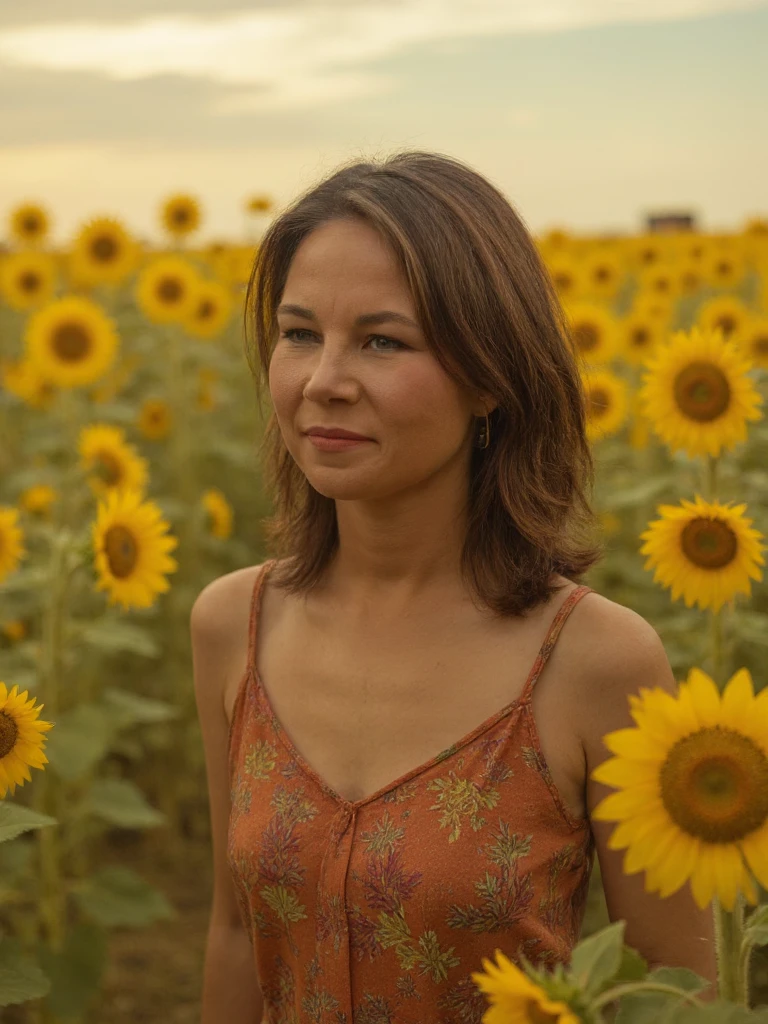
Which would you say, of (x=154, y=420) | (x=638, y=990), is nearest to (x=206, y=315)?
(x=154, y=420)

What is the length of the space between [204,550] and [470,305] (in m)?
3.71

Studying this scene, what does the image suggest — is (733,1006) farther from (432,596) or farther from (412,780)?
(432,596)

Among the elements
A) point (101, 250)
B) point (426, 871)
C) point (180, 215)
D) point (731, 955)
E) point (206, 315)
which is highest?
point (180, 215)

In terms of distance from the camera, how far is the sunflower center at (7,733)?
136cm

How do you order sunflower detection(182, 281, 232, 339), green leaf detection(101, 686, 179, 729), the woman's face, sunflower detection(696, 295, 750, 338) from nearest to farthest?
1. the woman's face
2. green leaf detection(101, 686, 179, 729)
3. sunflower detection(696, 295, 750, 338)
4. sunflower detection(182, 281, 232, 339)

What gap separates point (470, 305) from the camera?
1848mm

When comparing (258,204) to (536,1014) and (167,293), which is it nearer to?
(167,293)

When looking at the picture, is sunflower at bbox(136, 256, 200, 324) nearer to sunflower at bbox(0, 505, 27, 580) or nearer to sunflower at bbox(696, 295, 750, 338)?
sunflower at bbox(696, 295, 750, 338)

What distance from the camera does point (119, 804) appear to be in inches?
123

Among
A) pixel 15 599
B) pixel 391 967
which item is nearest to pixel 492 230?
pixel 391 967

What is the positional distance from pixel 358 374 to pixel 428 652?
45 cm

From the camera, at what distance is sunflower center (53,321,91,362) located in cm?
523

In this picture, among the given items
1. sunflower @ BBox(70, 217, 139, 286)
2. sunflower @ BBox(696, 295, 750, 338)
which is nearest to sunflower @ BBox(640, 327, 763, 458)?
sunflower @ BBox(696, 295, 750, 338)

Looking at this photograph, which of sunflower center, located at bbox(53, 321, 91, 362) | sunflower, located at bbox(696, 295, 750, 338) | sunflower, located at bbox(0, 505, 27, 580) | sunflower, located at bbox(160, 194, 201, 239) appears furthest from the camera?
sunflower, located at bbox(160, 194, 201, 239)
